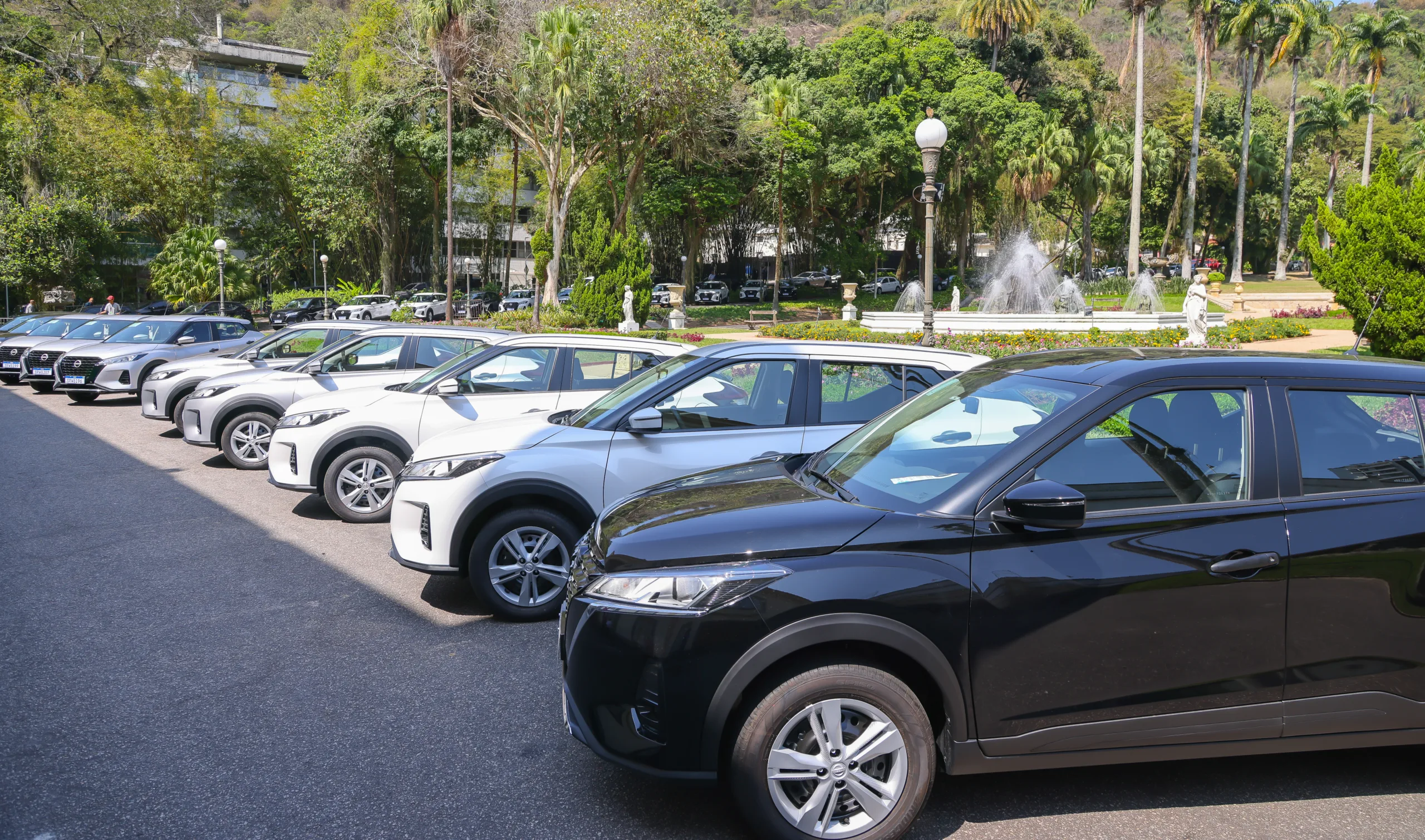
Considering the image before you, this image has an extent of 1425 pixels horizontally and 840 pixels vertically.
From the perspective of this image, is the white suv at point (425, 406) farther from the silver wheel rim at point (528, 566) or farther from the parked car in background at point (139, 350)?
the parked car in background at point (139, 350)

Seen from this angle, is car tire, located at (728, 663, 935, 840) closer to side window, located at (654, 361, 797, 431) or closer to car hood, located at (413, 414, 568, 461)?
side window, located at (654, 361, 797, 431)

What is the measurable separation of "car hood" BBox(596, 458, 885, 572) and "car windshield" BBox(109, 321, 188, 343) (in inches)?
659

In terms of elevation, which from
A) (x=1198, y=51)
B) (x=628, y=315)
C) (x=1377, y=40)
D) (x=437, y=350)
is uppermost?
(x=1377, y=40)

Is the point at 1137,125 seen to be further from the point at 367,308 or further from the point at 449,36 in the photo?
the point at 367,308

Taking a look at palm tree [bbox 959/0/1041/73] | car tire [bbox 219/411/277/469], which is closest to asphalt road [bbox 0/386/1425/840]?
car tire [bbox 219/411/277/469]

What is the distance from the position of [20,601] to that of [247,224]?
52757mm

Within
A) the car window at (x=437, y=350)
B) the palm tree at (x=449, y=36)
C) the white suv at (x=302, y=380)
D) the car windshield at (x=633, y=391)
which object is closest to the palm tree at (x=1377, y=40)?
the palm tree at (x=449, y=36)

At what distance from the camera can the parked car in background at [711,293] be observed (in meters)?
54.3

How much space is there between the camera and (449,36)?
33219 mm

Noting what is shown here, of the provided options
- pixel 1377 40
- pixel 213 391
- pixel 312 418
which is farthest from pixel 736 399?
pixel 1377 40

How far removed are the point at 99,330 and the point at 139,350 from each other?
8.60ft

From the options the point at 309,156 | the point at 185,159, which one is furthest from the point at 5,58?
the point at 309,156

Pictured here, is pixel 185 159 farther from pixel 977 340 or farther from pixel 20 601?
pixel 20 601

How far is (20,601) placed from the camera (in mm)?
6055
